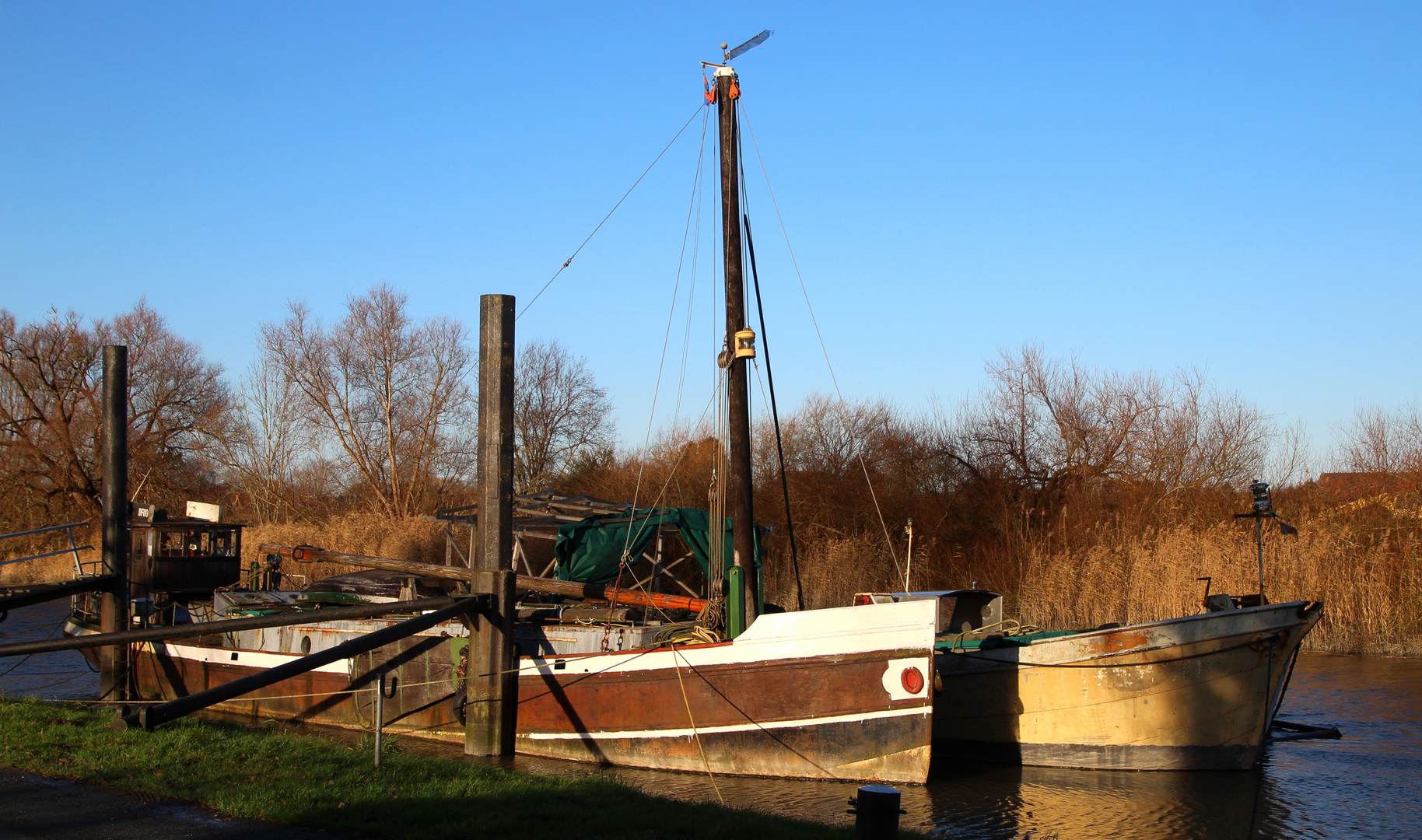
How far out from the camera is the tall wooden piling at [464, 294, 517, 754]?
455 inches

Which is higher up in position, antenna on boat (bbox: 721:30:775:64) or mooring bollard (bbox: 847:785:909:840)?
antenna on boat (bbox: 721:30:775:64)

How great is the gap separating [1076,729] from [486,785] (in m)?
7.71

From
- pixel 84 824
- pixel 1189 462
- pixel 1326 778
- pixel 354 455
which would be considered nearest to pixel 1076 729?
pixel 1326 778

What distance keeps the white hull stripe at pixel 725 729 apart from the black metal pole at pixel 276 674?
7.95 ft

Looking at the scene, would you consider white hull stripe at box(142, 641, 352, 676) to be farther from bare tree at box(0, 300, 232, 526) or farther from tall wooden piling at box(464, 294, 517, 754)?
bare tree at box(0, 300, 232, 526)

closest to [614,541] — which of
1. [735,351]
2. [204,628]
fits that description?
[735,351]

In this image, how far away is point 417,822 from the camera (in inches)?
268

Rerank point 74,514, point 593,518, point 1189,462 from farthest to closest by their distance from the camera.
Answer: point 74,514, point 1189,462, point 593,518

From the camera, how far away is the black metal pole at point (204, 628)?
30.3 feet

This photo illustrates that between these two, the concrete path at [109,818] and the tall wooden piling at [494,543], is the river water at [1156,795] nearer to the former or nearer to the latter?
the tall wooden piling at [494,543]

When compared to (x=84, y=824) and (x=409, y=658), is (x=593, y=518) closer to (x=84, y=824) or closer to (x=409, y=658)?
(x=409, y=658)

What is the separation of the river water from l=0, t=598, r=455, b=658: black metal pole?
2.32 meters

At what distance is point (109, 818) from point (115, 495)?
319 inches

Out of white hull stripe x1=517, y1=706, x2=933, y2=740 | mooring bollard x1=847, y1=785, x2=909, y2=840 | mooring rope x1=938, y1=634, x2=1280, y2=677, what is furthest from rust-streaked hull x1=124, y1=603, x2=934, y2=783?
mooring bollard x1=847, y1=785, x2=909, y2=840
